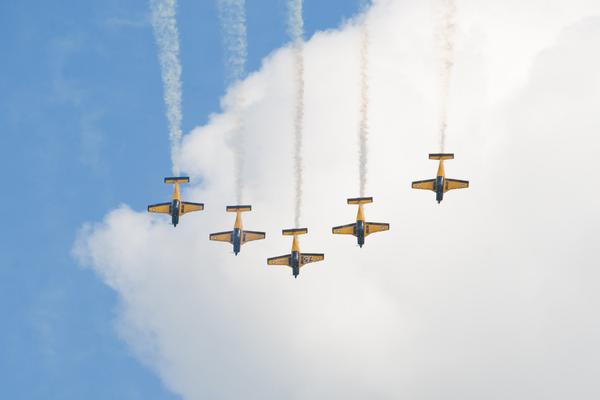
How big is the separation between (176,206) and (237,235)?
400 centimetres

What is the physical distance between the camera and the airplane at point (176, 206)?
102562 mm

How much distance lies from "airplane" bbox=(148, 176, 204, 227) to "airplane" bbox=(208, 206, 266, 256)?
7.46 ft

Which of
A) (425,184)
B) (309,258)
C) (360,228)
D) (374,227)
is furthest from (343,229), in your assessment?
(425,184)

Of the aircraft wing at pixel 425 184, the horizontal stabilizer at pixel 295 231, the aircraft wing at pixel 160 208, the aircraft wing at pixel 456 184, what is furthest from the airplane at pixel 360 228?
the aircraft wing at pixel 160 208

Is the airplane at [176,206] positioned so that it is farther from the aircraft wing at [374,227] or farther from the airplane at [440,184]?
the airplane at [440,184]

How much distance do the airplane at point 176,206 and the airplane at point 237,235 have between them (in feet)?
7.46

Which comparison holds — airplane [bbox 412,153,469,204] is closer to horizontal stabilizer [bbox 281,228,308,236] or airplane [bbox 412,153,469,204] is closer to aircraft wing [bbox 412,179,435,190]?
aircraft wing [bbox 412,179,435,190]

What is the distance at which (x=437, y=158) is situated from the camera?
325 ft

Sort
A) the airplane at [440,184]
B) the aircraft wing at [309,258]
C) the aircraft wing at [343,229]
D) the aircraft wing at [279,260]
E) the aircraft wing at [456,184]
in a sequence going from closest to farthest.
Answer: the airplane at [440,184] → the aircraft wing at [456,184] → the aircraft wing at [343,229] → the aircraft wing at [309,258] → the aircraft wing at [279,260]

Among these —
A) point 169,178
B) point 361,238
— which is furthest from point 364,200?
point 169,178

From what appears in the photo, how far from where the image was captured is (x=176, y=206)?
10431cm

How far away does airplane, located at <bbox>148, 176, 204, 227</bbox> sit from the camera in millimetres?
102562

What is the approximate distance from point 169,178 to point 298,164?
10.2 meters

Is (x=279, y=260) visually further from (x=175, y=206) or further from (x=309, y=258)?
(x=175, y=206)
